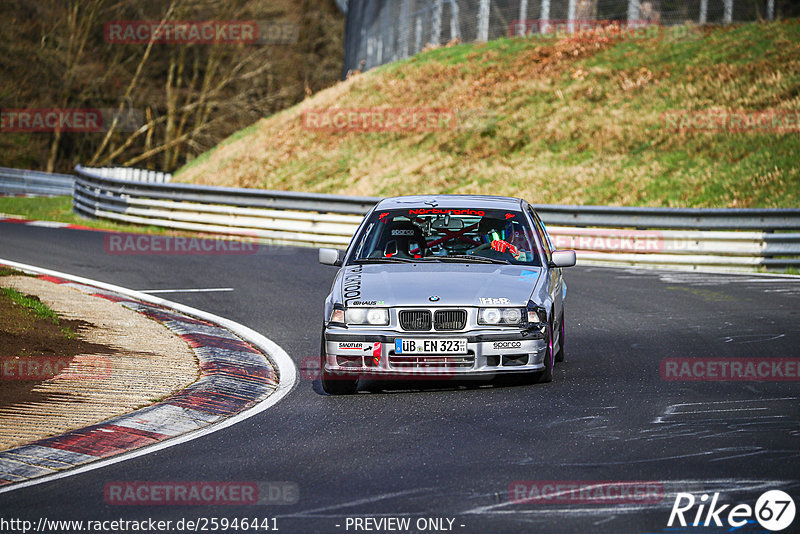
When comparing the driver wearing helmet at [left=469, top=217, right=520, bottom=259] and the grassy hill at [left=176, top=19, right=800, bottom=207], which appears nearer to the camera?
the driver wearing helmet at [left=469, top=217, right=520, bottom=259]

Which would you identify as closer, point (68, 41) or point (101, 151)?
point (68, 41)

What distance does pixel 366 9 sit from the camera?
4819cm

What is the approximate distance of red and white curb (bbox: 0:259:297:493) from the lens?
6770mm

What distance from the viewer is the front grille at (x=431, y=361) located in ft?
27.8

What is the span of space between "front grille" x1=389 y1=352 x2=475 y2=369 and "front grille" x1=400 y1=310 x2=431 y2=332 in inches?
8.8

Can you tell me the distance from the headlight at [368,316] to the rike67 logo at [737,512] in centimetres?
336

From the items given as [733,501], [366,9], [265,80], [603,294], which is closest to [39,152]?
[265,80]

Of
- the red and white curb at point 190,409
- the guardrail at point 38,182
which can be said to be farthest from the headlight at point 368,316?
the guardrail at point 38,182

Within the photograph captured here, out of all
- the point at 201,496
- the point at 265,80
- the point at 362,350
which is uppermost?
the point at 265,80

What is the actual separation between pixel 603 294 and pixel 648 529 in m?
9.76

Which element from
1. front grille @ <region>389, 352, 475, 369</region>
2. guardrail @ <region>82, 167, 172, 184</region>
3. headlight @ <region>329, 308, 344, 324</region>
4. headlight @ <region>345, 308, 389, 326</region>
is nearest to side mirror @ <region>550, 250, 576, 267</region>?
front grille @ <region>389, 352, 475, 369</region>

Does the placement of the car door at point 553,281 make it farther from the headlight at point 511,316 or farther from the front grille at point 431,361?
the front grille at point 431,361

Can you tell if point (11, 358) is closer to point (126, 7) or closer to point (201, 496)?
point (201, 496)

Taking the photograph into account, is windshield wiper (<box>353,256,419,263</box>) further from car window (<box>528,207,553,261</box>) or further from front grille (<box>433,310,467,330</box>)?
car window (<box>528,207,553,261</box>)
